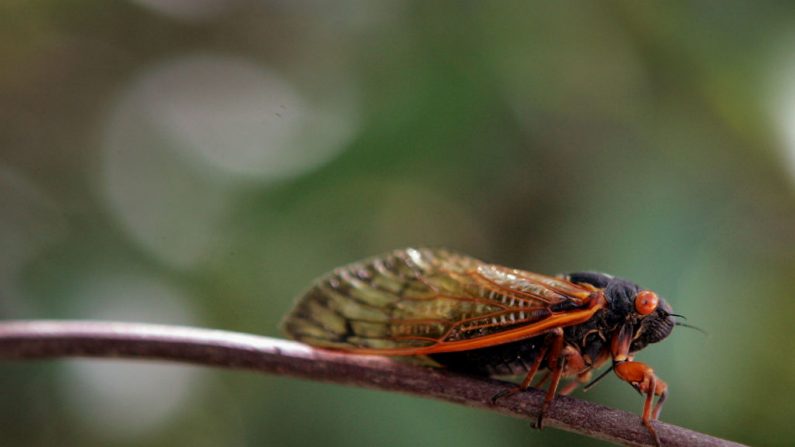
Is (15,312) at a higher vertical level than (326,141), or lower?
lower

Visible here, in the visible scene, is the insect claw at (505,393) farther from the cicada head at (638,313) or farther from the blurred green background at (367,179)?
the blurred green background at (367,179)

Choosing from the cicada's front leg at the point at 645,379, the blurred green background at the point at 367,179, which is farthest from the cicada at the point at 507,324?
the blurred green background at the point at 367,179

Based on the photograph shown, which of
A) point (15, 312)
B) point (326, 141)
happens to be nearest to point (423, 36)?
point (326, 141)

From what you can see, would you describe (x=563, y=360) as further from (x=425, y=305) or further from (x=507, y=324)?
(x=425, y=305)

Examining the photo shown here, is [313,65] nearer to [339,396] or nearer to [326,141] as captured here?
[326,141]

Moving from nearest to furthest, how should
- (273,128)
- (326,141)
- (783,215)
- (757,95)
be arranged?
(757,95)
(783,215)
(326,141)
(273,128)

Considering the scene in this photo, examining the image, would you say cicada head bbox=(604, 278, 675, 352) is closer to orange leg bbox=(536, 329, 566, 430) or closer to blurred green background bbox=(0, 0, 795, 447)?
orange leg bbox=(536, 329, 566, 430)

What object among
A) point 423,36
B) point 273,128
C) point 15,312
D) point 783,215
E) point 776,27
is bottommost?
point 15,312
